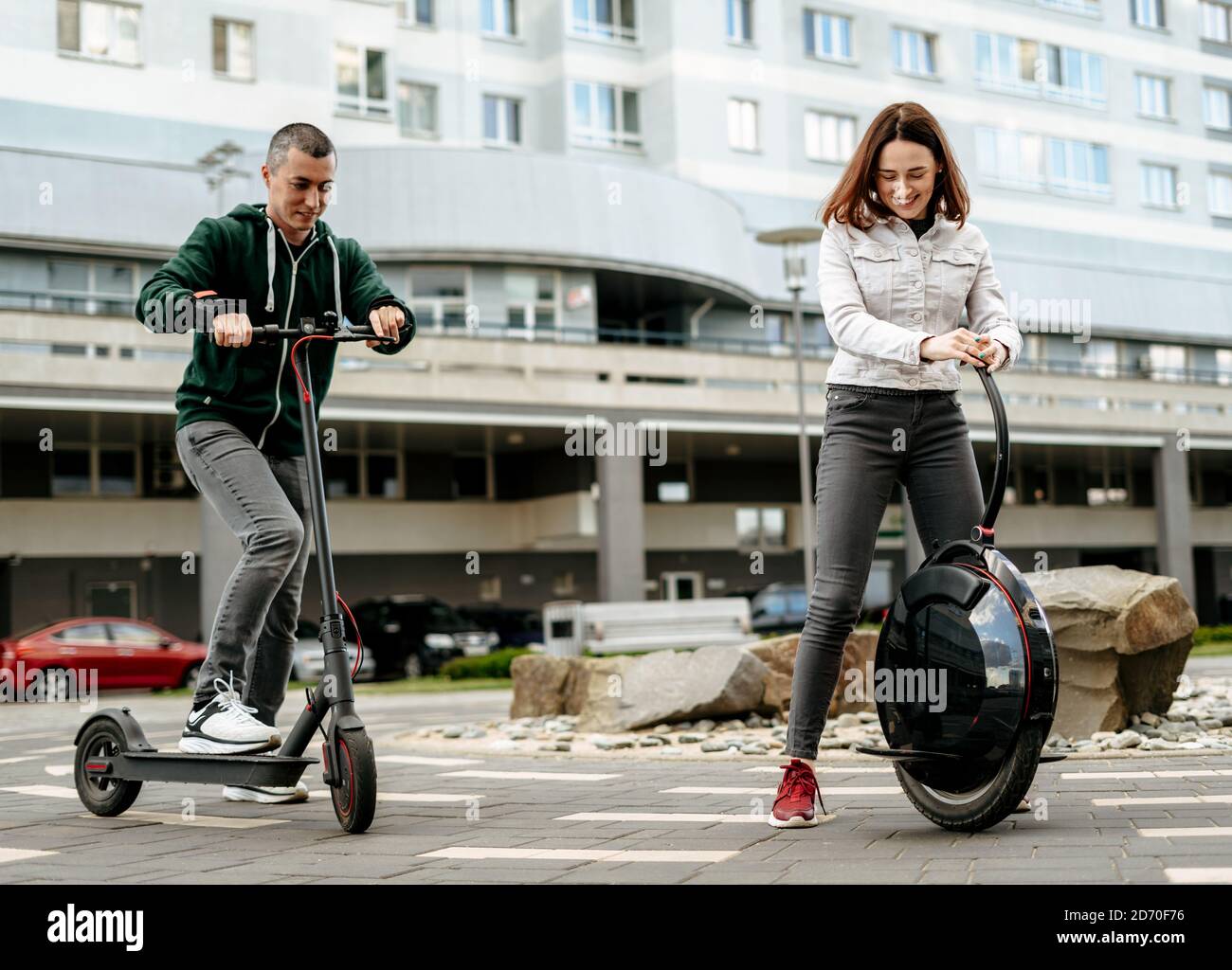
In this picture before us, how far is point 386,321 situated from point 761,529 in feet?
114

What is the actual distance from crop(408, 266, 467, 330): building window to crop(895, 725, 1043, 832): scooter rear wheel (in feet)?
93.4

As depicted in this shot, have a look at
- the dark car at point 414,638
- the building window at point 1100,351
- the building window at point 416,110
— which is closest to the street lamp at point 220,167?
the building window at point 416,110

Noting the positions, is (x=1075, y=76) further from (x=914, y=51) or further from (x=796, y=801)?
(x=796, y=801)

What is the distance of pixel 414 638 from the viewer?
28078mm

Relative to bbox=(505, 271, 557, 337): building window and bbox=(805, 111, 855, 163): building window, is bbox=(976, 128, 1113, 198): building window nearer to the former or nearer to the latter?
bbox=(805, 111, 855, 163): building window

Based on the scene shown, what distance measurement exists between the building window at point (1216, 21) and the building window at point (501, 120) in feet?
81.5

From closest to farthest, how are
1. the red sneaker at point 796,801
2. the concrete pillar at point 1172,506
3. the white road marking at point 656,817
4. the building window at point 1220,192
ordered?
the red sneaker at point 796,801, the white road marking at point 656,817, the concrete pillar at point 1172,506, the building window at point 1220,192

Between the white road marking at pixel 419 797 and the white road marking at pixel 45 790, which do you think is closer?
the white road marking at pixel 419 797

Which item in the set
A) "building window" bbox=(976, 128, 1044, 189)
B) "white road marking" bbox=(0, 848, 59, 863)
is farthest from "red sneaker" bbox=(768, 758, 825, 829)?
"building window" bbox=(976, 128, 1044, 189)

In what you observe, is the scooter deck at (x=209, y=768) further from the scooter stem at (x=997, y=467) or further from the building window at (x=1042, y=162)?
the building window at (x=1042, y=162)

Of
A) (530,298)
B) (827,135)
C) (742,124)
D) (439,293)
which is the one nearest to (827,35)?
(827,135)

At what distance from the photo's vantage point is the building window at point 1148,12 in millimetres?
47719
